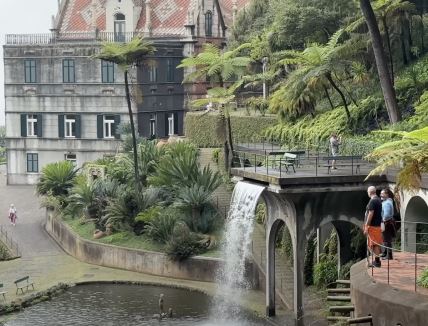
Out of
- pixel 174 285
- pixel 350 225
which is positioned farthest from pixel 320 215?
pixel 174 285

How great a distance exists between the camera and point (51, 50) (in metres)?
61.7

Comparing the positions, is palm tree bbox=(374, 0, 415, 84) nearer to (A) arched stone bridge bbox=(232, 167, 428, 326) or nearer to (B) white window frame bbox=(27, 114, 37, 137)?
(A) arched stone bridge bbox=(232, 167, 428, 326)

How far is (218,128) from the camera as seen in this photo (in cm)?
4506

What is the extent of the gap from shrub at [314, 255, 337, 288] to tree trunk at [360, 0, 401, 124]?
534 centimetres

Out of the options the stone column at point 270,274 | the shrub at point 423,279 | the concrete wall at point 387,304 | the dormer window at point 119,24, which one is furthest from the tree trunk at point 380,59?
the dormer window at point 119,24

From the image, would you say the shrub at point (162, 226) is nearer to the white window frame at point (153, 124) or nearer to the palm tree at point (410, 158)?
the palm tree at point (410, 158)

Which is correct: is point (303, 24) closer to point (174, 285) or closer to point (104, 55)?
point (104, 55)

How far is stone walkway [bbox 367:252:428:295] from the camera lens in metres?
20.3

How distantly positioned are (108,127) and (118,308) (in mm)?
29689

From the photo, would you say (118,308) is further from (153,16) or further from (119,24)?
(153,16)

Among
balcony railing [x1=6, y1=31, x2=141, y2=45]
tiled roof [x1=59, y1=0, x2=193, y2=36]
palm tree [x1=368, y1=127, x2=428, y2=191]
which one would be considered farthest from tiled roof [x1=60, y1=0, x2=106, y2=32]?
palm tree [x1=368, y1=127, x2=428, y2=191]

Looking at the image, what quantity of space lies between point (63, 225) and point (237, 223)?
50.7 ft

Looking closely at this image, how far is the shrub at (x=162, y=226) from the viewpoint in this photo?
1524 inches

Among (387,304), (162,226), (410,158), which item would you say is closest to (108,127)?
(162,226)
